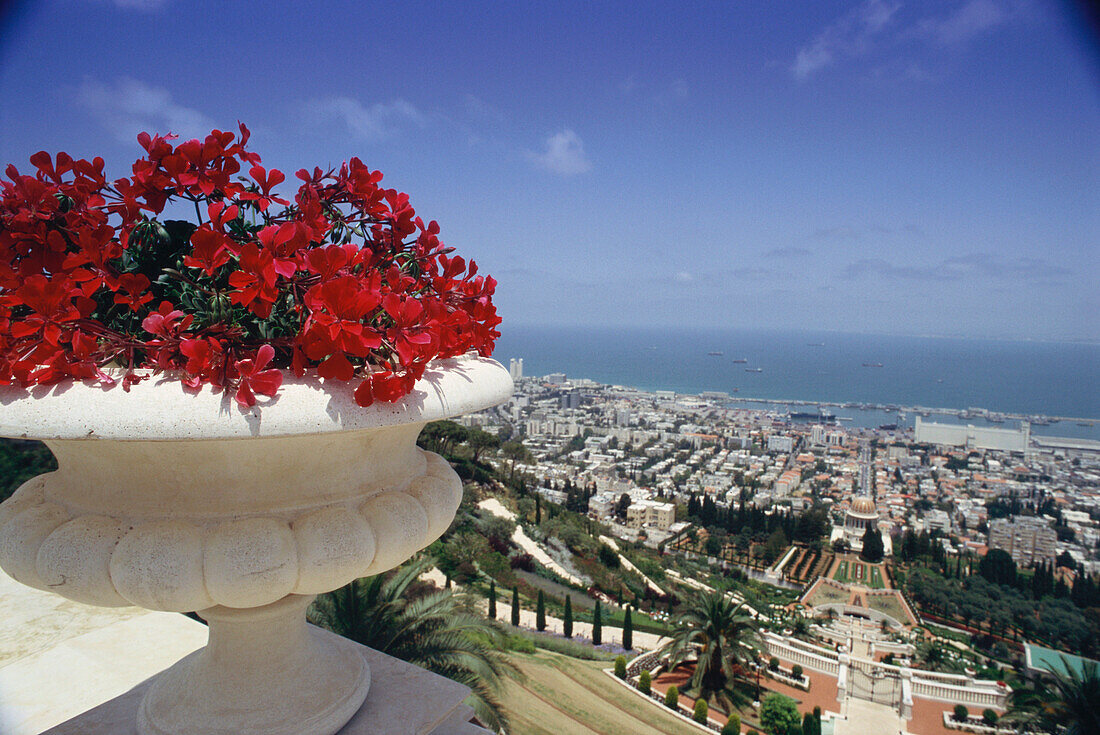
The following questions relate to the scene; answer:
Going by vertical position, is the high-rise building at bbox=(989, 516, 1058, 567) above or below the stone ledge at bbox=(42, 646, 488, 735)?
below

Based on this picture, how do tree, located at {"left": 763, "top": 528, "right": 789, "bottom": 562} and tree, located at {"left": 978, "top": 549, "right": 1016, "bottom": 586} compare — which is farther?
tree, located at {"left": 763, "top": 528, "right": 789, "bottom": 562}

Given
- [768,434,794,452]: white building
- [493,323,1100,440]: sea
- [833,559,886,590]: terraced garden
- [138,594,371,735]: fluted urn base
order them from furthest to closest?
[493,323,1100,440]: sea
[768,434,794,452]: white building
[833,559,886,590]: terraced garden
[138,594,371,735]: fluted urn base

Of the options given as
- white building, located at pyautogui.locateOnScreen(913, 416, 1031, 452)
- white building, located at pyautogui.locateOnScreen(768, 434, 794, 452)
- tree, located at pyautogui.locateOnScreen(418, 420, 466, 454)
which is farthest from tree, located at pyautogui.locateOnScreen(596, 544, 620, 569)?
white building, located at pyautogui.locateOnScreen(913, 416, 1031, 452)

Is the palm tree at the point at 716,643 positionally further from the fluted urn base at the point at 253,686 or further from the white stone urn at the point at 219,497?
the white stone urn at the point at 219,497

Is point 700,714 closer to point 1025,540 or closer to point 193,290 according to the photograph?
point 193,290

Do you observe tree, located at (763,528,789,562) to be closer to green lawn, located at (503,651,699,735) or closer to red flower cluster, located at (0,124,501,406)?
green lawn, located at (503,651,699,735)

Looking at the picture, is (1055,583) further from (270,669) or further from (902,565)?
(270,669)

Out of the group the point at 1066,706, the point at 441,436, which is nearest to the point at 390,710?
the point at 1066,706

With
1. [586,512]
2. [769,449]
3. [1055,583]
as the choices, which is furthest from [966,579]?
[769,449]
